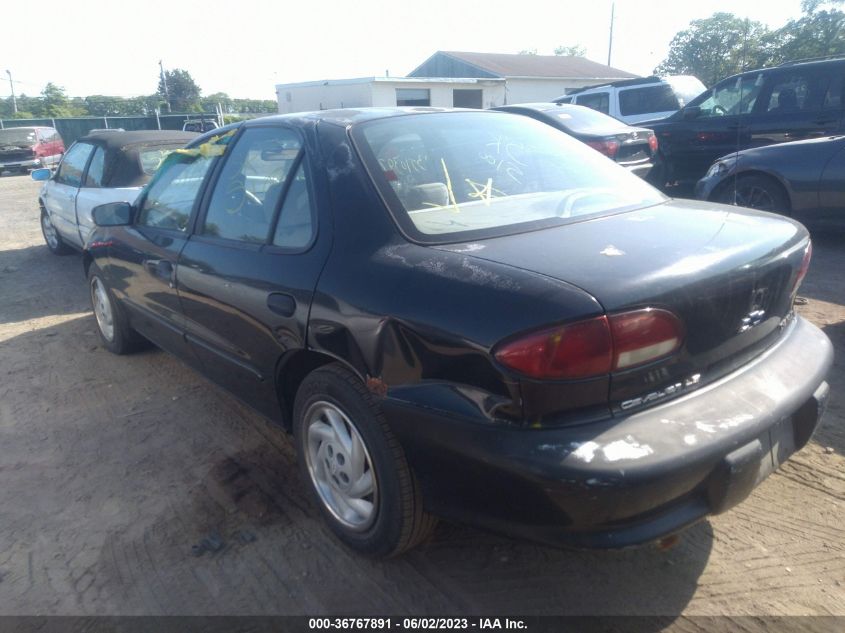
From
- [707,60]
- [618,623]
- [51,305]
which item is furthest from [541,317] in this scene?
[707,60]

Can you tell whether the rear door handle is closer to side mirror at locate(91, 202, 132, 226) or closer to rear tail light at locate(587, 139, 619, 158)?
side mirror at locate(91, 202, 132, 226)

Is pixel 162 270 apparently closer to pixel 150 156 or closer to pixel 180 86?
pixel 150 156

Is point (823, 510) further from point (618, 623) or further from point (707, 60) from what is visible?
point (707, 60)

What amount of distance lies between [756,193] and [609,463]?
6.07 meters

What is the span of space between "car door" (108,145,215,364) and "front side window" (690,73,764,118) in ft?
25.1

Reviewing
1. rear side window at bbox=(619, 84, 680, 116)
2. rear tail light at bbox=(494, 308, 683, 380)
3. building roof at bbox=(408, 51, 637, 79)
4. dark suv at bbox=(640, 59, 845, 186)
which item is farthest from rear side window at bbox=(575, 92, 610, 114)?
building roof at bbox=(408, 51, 637, 79)

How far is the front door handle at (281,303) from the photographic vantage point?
2617mm

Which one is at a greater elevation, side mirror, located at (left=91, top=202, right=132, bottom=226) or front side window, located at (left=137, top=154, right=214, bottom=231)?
front side window, located at (left=137, top=154, right=214, bottom=231)

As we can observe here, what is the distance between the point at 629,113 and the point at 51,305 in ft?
36.1

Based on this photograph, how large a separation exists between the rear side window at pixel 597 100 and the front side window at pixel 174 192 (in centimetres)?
1126

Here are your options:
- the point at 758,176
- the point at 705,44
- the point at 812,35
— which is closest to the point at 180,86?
the point at 705,44

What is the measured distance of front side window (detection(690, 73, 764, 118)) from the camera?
886cm

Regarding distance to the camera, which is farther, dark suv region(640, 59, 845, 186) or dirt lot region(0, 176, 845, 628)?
dark suv region(640, 59, 845, 186)

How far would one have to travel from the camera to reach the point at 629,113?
13289 mm
